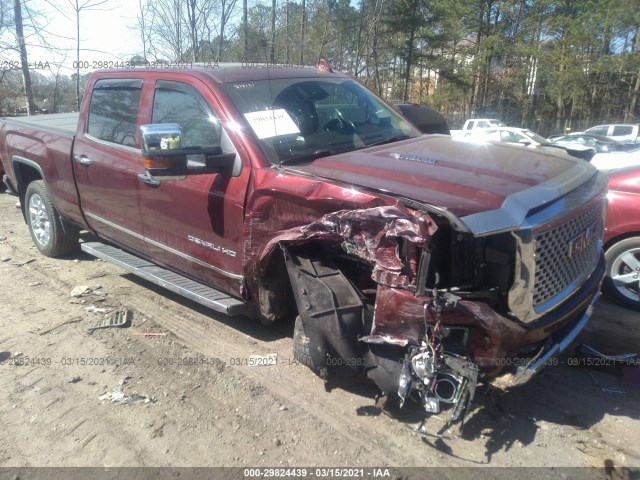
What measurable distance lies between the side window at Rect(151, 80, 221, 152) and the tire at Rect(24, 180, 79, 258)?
2261mm

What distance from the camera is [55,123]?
582 centimetres

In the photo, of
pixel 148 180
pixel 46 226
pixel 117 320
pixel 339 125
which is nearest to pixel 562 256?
pixel 339 125

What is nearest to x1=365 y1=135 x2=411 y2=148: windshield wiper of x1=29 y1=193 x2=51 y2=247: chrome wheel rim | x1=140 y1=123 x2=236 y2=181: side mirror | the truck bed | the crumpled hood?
the crumpled hood

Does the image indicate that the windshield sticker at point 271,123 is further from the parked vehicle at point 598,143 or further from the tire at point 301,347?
the parked vehicle at point 598,143

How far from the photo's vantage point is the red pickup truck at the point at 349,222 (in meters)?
2.59

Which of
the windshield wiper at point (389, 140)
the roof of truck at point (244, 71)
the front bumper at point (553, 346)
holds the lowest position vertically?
the front bumper at point (553, 346)

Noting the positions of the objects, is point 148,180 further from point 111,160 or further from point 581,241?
point 581,241

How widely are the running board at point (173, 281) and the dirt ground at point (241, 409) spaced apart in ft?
1.37

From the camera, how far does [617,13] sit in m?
31.7

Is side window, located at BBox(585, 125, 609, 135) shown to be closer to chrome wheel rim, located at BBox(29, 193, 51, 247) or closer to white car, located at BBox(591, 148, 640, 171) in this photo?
white car, located at BBox(591, 148, 640, 171)

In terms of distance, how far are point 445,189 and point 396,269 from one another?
0.49 m

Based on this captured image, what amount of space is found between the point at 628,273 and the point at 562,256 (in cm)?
224

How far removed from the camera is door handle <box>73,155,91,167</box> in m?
4.64

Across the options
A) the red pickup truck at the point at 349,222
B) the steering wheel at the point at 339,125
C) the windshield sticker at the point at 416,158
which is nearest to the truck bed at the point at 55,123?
the red pickup truck at the point at 349,222
